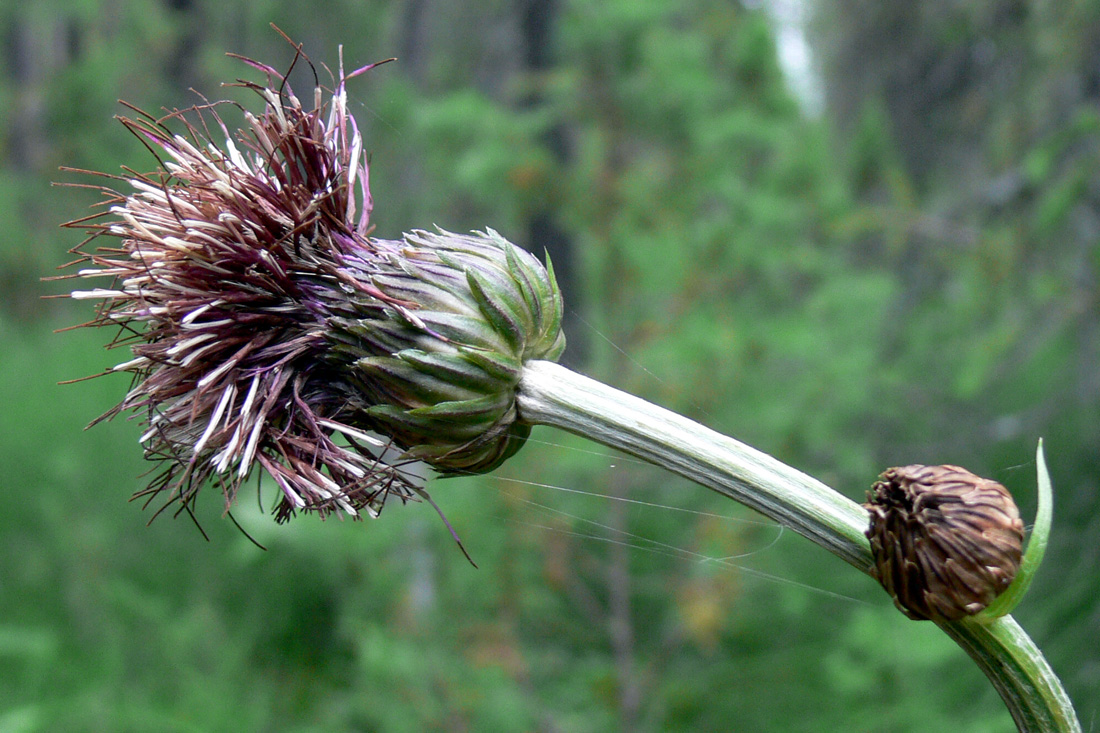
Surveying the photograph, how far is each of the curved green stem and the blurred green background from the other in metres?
2.13

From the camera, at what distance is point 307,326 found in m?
1.52

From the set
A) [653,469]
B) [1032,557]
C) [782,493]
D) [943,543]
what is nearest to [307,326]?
[782,493]

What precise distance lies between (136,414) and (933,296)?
582 centimetres

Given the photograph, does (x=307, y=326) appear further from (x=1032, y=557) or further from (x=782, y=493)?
(x=1032, y=557)

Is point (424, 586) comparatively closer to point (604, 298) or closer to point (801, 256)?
point (604, 298)

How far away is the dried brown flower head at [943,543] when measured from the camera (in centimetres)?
114

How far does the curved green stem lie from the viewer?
1.17 meters

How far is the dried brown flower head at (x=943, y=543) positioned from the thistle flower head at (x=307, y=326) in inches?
23.7

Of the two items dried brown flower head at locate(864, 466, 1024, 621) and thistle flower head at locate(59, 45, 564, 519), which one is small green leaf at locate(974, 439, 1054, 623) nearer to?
dried brown flower head at locate(864, 466, 1024, 621)

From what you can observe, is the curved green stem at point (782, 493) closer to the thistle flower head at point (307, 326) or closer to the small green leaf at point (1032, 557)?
the small green leaf at point (1032, 557)

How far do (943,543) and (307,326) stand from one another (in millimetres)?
1057

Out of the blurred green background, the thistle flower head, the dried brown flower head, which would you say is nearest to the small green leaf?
the dried brown flower head

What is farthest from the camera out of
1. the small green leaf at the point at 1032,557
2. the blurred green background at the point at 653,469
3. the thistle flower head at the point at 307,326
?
the blurred green background at the point at 653,469

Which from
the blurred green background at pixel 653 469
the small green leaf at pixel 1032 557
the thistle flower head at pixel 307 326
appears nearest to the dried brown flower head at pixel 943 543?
the small green leaf at pixel 1032 557
